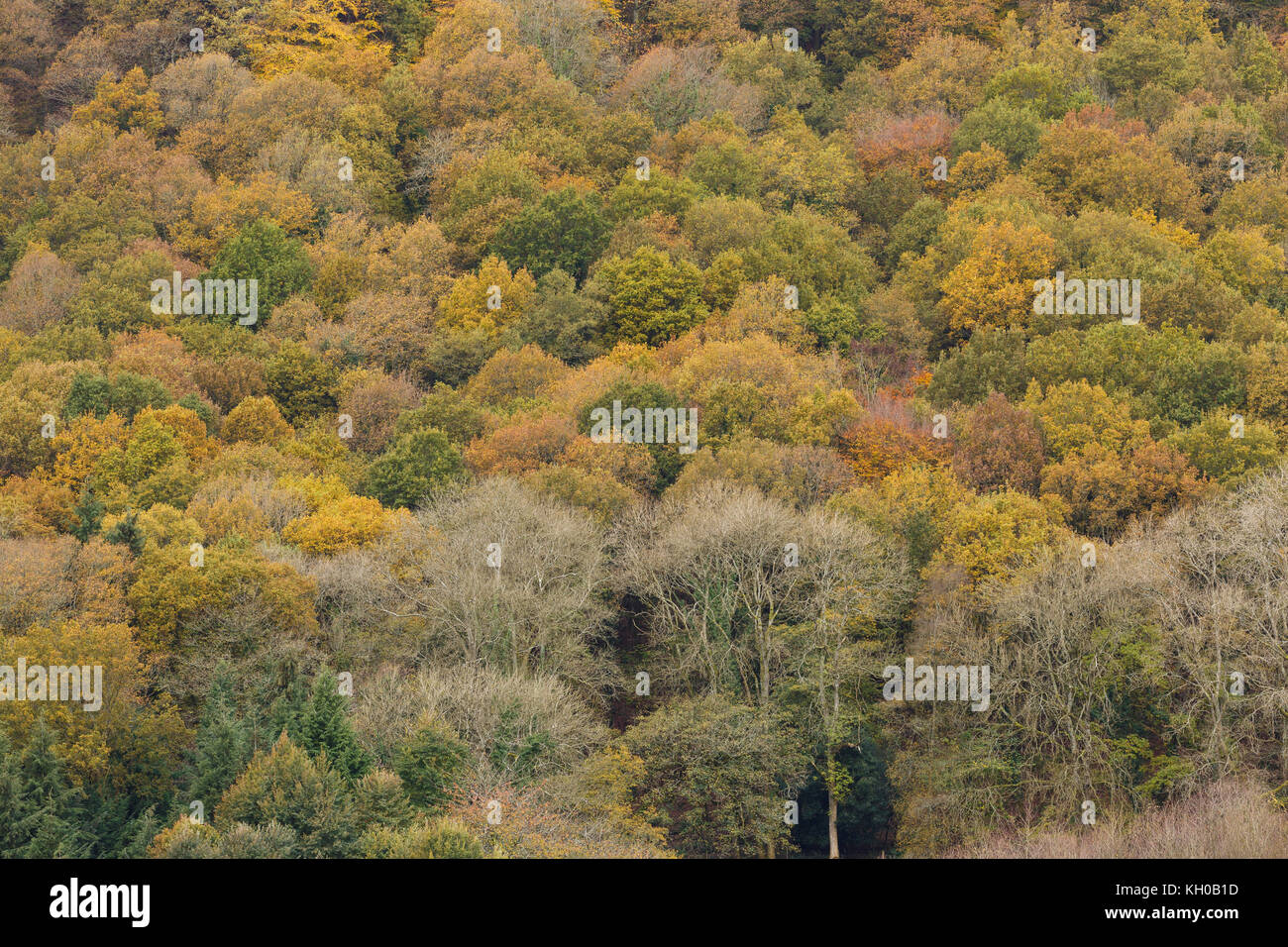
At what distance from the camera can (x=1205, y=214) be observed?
82312 millimetres

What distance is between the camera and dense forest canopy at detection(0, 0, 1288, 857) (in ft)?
154

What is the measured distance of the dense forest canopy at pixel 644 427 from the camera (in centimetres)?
4688

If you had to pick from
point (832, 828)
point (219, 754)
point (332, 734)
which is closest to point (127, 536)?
point (219, 754)

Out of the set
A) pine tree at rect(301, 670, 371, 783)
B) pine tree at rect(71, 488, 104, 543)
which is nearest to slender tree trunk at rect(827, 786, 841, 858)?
pine tree at rect(301, 670, 371, 783)

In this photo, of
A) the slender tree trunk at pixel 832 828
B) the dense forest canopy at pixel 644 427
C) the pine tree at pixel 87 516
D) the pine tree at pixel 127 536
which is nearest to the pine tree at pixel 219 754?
the dense forest canopy at pixel 644 427

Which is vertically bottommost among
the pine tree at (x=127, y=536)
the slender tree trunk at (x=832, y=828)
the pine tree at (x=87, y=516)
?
the slender tree trunk at (x=832, y=828)

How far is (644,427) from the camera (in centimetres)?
6147

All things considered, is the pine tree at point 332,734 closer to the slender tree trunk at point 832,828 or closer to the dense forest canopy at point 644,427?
the dense forest canopy at point 644,427

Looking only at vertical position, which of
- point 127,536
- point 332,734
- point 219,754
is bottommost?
point 219,754

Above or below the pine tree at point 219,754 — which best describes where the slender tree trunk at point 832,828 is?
below

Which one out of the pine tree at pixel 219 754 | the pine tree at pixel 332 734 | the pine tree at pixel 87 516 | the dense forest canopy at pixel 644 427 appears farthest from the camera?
the pine tree at pixel 87 516

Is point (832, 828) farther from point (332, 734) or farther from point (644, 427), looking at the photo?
point (644, 427)

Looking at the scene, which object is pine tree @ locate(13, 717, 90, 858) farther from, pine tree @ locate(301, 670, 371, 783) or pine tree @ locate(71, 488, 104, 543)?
pine tree @ locate(71, 488, 104, 543)
